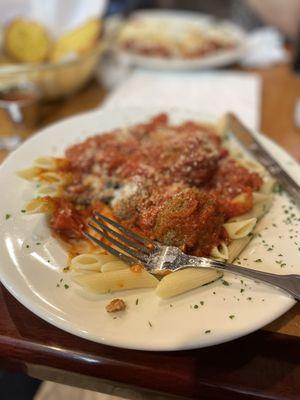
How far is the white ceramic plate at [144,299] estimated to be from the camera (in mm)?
994

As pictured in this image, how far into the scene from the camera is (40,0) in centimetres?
274

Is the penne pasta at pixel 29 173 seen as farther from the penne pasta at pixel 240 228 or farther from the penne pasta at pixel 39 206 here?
the penne pasta at pixel 240 228

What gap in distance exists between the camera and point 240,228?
4.23 feet

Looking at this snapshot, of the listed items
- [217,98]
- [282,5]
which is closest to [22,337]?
[217,98]

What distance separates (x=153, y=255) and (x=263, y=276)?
1.03 ft

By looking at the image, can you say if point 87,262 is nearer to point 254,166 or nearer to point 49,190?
point 49,190

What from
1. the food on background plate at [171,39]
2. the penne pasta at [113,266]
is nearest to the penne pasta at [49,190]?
Answer: the penne pasta at [113,266]

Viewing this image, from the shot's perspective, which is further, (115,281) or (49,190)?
(49,190)

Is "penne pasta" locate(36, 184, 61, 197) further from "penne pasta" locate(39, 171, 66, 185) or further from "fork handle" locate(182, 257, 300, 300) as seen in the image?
"fork handle" locate(182, 257, 300, 300)

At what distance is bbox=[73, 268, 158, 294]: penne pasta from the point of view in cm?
109

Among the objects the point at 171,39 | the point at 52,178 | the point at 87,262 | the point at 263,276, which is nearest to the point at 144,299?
the point at 87,262

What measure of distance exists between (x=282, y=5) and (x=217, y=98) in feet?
4.09

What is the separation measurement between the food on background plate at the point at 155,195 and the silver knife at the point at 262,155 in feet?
0.11

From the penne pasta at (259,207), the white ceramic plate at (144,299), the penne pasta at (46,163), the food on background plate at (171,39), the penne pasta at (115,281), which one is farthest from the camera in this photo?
the food on background plate at (171,39)
